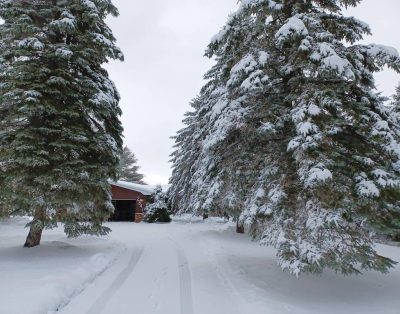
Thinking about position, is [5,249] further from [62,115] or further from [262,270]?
[262,270]

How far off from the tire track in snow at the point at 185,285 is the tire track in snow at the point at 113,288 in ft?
4.61

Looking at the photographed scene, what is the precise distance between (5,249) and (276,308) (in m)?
9.67

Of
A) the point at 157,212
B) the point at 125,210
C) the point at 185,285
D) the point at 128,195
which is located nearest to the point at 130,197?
the point at 128,195

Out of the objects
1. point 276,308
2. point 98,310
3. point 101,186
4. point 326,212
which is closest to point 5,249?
point 101,186

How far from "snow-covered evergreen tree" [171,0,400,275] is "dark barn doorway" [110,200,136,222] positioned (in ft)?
88.6

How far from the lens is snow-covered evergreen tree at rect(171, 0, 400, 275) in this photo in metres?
7.12

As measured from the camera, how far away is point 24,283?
770 cm

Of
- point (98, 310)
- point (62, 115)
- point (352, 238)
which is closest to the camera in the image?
point (98, 310)

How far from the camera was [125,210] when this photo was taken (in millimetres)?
36531

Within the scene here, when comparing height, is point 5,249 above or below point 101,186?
below

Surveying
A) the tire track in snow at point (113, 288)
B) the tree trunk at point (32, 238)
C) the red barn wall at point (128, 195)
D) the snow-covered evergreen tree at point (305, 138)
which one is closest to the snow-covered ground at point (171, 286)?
the tire track in snow at point (113, 288)

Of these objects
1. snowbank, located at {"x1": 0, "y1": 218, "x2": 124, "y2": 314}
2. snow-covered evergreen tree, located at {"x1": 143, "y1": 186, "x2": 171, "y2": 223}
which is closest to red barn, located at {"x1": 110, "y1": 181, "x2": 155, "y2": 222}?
snow-covered evergreen tree, located at {"x1": 143, "y1": 186, "x2": 171, "y2": 223}

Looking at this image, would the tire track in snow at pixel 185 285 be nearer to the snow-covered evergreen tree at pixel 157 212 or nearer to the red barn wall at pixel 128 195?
the snow-covered evergreen tree at pixel 157 212

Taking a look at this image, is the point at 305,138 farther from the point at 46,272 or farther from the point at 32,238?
the point at 32,238
